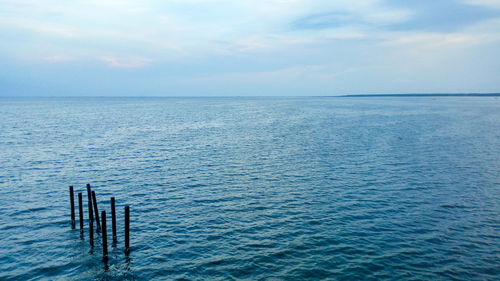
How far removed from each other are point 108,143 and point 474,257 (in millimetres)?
62521

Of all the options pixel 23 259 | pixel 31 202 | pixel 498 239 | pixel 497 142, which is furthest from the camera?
pixel 497 142

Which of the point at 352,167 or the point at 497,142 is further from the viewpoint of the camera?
the point at 497,142

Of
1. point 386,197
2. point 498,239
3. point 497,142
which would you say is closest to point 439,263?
point 498,239

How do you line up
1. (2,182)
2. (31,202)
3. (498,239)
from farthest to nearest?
(2,182) < (31,202) < (498,239)

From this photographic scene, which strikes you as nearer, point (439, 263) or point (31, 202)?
point (439, 263)

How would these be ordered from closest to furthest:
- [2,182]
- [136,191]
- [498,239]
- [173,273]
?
[173,273]
[498,239]
[136,191]
[2,182]

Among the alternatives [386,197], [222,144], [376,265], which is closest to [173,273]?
[376,265]

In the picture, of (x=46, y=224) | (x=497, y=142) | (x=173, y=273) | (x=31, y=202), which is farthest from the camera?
(x=497, y=142)

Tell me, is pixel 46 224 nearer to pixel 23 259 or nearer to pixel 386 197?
pixel 23 259

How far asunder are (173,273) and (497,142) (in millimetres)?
69426

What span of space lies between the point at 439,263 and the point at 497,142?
57.6m

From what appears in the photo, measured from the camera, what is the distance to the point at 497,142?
63.1 meters

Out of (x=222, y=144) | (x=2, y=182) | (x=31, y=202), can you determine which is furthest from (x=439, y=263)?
(x=222, y=144)

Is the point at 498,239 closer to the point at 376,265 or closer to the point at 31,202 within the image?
the point at 376,265
